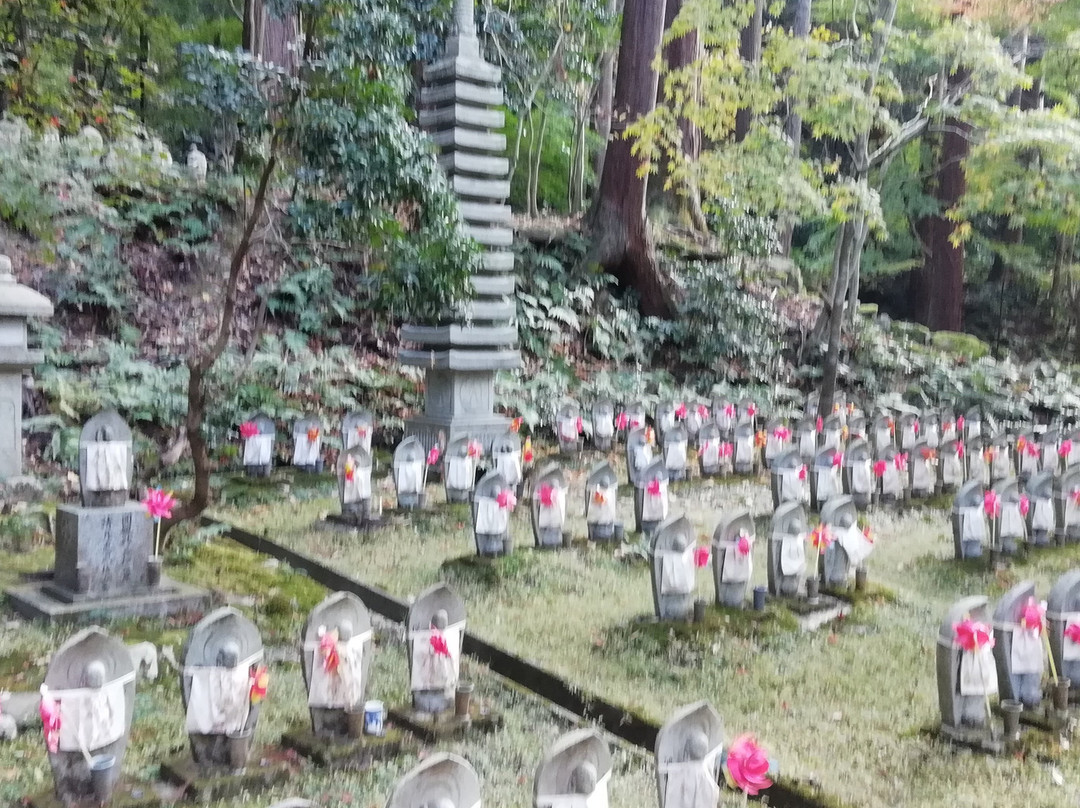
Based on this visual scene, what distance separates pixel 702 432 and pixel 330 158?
4792mm

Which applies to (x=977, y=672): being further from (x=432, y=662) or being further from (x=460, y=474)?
(x=460, y=474)

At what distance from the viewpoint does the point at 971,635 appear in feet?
12.5

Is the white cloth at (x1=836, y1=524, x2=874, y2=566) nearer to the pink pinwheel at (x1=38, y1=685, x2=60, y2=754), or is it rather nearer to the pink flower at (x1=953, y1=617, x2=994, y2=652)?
the pink flower at (x1=953, y1=617, x2=994, y2=652)

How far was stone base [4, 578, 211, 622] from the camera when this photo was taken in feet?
16.6

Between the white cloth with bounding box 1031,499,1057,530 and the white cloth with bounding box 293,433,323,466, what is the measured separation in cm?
605

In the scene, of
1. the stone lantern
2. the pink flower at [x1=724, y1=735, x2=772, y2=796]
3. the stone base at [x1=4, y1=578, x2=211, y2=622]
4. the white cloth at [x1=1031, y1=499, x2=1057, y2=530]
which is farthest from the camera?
the stone lantern

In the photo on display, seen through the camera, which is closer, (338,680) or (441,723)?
(338,680)

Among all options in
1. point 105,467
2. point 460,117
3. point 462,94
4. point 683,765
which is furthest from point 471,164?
point 683,765

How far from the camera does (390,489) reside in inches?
341

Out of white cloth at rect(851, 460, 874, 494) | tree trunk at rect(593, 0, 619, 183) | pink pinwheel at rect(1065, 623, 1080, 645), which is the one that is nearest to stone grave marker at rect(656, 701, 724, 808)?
pink pinwheel at rect(1065, 623, 1080, 645)

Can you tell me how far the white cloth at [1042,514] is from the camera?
22.7 feet

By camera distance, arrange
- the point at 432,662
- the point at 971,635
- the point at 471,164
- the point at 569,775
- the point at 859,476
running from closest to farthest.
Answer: the point at 569,775 → the point at 971,635 → the point at 432,662 → the point at 859,476 → the point at 471,164

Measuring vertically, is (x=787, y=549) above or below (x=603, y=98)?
below

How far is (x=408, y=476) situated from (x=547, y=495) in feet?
5.09
